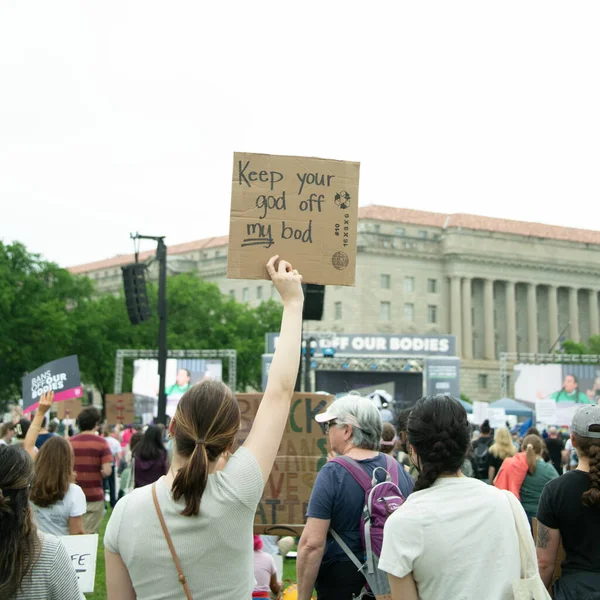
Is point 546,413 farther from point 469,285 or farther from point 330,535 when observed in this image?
point 469,285

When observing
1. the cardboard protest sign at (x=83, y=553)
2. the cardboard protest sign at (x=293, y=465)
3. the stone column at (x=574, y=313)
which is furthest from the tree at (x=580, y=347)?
the cardboard protest sign at (x=83, y=553)

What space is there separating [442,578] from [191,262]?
112478 millimetres

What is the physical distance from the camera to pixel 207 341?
73.9m

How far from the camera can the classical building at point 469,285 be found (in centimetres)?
9481

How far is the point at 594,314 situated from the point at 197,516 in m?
111

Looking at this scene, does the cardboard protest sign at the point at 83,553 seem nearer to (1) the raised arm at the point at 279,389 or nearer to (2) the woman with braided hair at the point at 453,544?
(1) the raised arm at the point at 279,389

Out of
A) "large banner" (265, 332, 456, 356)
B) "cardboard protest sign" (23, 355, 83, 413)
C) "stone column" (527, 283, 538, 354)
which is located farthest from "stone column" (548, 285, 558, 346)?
"cardboard protest sign" (23, 355, 83, 413)

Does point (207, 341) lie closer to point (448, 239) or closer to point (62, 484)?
point (448, 239)

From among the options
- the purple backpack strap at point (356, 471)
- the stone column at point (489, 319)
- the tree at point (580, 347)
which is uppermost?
the stone column at point (489, 319)

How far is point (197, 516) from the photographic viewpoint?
9.40 feet

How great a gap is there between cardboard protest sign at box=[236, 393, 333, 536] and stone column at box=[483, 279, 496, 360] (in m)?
96.7

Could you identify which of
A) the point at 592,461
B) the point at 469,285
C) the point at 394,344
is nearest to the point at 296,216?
the point at 592,461

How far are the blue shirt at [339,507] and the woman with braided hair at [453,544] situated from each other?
1.26 m

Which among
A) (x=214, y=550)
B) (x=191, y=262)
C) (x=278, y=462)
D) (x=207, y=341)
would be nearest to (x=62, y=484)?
(x=278, y=462)
